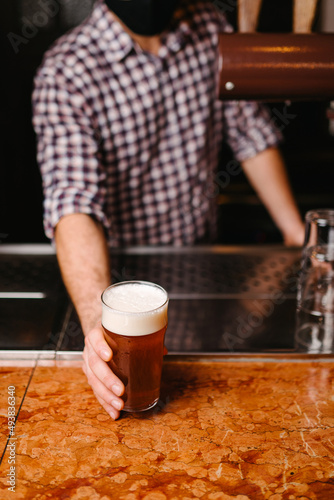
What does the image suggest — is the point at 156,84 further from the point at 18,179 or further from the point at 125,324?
the point at 18,179

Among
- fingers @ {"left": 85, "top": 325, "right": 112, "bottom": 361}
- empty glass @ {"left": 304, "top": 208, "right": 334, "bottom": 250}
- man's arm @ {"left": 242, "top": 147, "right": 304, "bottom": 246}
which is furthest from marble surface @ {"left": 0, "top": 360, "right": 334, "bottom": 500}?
man's arm @ {"left": 242, "top": 147, "right": 304, "bottom": 246}

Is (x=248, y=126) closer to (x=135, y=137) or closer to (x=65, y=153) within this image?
(x=135, y=137)

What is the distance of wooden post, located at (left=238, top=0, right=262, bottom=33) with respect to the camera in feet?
3.59

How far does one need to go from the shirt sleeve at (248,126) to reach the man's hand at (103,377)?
128 centimetres

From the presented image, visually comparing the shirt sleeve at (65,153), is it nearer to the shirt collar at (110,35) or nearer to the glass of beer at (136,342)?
the shirt collar at (110,35)

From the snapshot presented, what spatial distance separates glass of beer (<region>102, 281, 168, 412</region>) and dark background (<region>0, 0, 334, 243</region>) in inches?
81.3

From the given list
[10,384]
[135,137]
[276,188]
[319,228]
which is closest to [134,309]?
[10,384]

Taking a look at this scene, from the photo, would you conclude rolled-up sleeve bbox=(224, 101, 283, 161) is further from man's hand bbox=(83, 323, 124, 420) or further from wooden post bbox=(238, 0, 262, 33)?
man's hand bbox=(83, 323, 124, 420)

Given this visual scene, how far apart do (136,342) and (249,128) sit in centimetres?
134

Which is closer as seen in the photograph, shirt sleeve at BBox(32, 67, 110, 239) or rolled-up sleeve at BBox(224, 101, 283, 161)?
shirt sleeve at BBox(32, 67, 110, 239)

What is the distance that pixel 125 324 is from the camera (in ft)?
A: 2.82

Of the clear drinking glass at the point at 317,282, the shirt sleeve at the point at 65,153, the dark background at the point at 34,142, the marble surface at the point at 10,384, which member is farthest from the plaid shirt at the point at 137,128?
the dark background at the point at 34,142

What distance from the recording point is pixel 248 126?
1.99m

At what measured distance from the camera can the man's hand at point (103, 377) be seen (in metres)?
0.88
